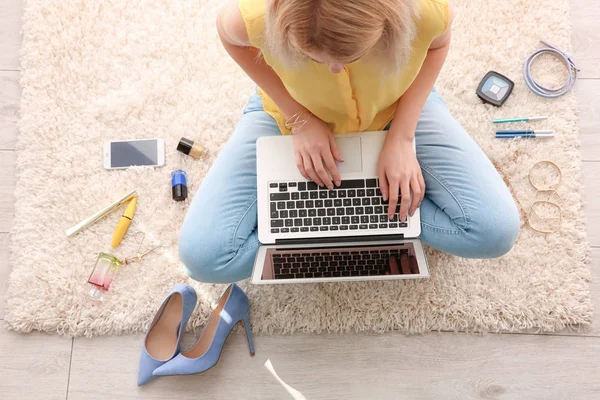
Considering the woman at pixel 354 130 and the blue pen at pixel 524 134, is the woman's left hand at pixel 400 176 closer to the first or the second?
the woman at pixel 354 130

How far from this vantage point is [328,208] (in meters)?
1.06

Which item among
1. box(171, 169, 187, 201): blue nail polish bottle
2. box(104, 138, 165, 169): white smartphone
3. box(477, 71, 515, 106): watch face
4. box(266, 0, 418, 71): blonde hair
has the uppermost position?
box(477, 71, 515, 106): watch face

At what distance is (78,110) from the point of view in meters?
1.42

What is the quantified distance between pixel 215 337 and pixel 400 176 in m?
0.60

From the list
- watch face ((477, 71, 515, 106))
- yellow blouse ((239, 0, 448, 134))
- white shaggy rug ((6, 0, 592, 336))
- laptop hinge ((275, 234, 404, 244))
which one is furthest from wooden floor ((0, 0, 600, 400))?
yellow blouse ((239, 0, 448, 134))

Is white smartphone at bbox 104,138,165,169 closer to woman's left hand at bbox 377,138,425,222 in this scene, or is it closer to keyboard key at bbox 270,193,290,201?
keyboard key at bbox 270,193,290,201

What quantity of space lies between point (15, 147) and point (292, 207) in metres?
0.85

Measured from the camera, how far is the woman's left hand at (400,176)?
3.33 ft

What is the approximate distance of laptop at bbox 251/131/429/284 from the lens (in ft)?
3.44

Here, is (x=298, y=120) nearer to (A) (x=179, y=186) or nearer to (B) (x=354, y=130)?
(B) (x=354, y=130)

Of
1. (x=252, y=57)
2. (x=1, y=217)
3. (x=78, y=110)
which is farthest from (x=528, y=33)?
(x=1, y=217)

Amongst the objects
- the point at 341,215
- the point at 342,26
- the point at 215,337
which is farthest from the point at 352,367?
the point at 342,26

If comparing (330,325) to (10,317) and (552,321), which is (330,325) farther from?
(10,317)

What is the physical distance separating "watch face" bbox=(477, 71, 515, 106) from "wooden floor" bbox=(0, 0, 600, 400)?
0.81ft
